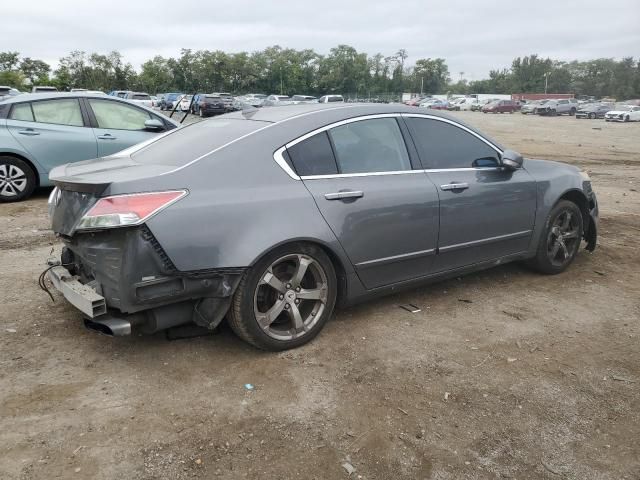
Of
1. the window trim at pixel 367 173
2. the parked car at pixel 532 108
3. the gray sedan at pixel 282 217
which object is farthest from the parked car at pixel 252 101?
the gray sedan at pixel 282 217

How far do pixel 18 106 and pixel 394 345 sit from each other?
6.81 metres

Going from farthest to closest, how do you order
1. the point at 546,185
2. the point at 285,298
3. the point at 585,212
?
the point at 585,212 < the point at 546,185 < the point at 285,298

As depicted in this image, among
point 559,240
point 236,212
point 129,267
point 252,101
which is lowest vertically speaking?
point 559,240

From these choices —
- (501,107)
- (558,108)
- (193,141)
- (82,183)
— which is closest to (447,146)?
(193,141)

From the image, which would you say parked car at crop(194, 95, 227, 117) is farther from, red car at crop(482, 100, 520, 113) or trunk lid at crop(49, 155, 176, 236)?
red car at crop(482, 100, 520, 113)

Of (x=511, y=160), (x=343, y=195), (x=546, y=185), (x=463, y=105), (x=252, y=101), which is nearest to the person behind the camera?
(x=343, y=195)

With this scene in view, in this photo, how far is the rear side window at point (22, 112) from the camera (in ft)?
24.9

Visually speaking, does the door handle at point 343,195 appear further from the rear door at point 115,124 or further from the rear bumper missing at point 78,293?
the rear door at point 115,124

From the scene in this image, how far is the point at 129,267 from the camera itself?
288 cm

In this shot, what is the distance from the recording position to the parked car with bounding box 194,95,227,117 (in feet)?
109

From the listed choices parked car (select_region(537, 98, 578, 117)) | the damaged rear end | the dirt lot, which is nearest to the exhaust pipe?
the damaged rear end

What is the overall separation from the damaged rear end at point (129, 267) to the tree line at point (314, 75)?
68106mm

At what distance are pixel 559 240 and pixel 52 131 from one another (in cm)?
685

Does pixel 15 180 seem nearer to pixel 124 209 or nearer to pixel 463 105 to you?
pixel 124 209
